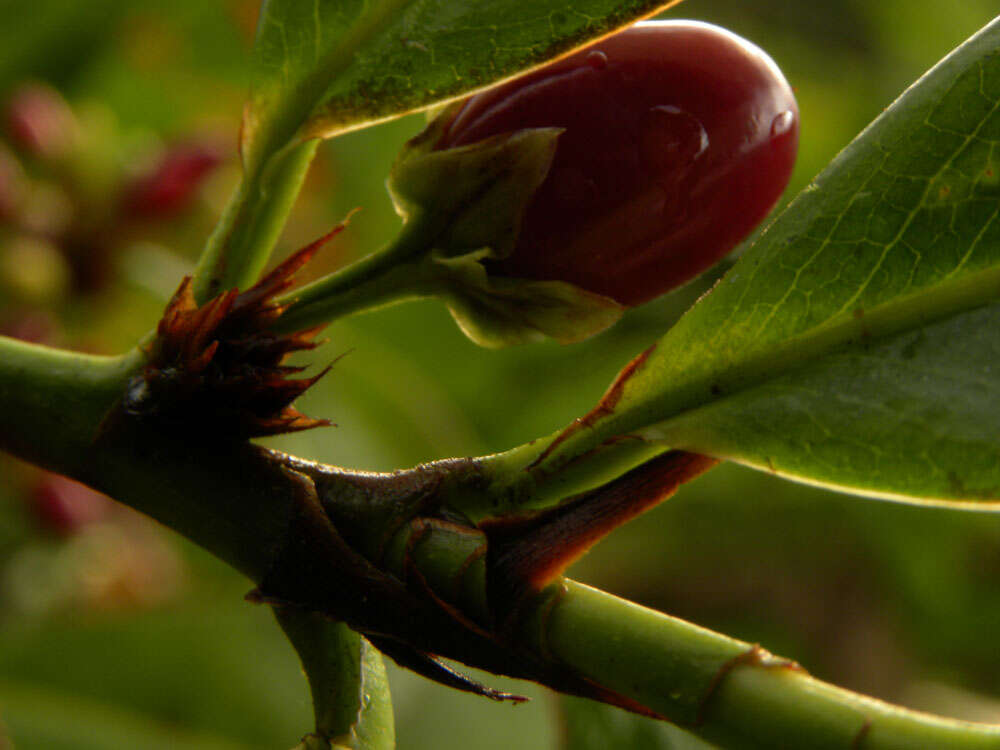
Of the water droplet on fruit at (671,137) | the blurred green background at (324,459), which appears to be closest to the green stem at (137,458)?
the water droplet on fruit at (671,137)

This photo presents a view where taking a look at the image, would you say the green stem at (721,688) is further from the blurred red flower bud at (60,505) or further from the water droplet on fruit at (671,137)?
the blurred red flower bud at (60,505)

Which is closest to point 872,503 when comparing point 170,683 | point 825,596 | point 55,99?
point 825,596

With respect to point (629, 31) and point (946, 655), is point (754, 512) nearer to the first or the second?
point (946, 655)

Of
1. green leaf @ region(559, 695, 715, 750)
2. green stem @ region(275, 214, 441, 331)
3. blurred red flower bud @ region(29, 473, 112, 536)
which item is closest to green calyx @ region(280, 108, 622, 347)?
green stem @ region(275, 214, 441, 331)

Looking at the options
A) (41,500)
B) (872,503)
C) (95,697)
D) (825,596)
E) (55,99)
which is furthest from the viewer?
(825,596)

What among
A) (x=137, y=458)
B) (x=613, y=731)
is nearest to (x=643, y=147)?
(x=137, y=458)

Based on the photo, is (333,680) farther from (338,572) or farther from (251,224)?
(251,224)

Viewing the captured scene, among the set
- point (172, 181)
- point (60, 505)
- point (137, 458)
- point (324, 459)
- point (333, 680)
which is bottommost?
point (333, 680)
